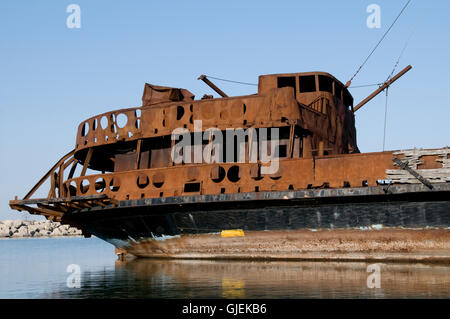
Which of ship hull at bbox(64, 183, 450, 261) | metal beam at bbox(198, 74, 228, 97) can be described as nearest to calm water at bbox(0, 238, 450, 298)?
ship hull at bbox(64, 183, 450, 261)

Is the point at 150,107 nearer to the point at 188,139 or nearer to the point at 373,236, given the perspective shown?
the point at 188,139

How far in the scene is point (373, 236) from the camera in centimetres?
1264

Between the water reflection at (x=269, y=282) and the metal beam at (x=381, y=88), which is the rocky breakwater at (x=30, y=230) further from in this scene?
the water reflection at (x=269, y=282)

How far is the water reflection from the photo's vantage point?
28.3ft

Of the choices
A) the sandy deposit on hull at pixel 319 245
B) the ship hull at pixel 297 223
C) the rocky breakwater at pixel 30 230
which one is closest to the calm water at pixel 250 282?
the sandy deposit on hull at pixel 319 245

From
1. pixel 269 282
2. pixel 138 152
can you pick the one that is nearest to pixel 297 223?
pixel 269 282

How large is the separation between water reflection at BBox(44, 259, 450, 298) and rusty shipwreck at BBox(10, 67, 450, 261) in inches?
28.9

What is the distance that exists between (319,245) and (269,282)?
3713mm

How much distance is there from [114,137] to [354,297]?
10.4 metres

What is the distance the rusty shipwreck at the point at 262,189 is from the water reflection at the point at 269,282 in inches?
28.9

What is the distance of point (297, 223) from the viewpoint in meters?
13.3

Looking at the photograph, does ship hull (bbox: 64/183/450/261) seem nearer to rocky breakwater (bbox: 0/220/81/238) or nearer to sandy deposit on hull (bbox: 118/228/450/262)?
sandy deposit on hull (bbox: 118/228/450/262)

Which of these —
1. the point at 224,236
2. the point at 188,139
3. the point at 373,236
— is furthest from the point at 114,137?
the point at 373,236

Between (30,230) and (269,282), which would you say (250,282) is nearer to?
(269,282)
